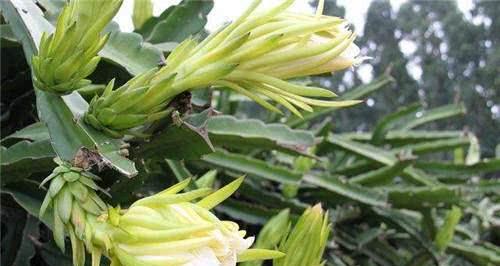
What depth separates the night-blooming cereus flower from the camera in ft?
1.47

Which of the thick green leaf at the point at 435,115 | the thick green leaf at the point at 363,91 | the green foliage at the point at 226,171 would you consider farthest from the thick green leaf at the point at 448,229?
the thick green leaf at the point at 435,115

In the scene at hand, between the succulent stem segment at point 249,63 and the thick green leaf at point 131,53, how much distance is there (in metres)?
0.15

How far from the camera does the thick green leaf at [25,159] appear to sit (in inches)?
26.4

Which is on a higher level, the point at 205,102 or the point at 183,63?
the point at 183,63

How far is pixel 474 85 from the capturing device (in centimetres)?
673

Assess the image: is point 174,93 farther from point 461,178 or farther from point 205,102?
point 461,178

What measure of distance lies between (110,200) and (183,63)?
184mm

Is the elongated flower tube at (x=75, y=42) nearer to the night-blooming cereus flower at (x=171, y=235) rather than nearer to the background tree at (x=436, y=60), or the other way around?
the night-blooming cereus flower at (x=171, y=235)

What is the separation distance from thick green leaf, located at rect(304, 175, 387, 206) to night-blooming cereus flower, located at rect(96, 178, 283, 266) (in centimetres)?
75

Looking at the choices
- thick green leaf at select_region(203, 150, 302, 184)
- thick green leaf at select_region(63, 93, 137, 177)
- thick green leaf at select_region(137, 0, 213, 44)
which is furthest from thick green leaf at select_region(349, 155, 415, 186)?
thick green leaf at select_region(63, 93, 137, 177)

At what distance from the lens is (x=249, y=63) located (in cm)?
55

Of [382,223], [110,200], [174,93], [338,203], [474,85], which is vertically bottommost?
[474,85]

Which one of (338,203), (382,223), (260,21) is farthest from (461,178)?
(260,21)

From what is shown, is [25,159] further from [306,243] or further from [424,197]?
[424,197]
